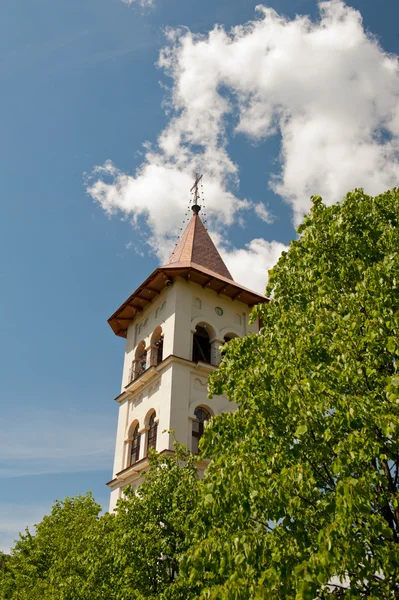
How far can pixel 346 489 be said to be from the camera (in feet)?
21.8

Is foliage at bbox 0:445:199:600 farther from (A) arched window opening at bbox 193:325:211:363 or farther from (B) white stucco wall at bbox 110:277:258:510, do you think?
(A) arched window opening at bbox 193:325:211:363

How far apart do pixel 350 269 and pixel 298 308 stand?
1.23 m

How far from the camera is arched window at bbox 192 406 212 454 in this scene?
21.9m

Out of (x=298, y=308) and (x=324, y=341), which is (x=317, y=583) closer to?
(x=324, y=341)

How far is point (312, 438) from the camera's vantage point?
843 centimetres

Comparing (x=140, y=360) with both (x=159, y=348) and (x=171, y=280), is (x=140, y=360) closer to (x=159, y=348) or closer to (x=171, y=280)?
(x=159, y=348)

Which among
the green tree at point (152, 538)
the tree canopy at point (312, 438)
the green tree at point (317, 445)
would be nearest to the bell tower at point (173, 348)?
the green tree at point (152, 538)

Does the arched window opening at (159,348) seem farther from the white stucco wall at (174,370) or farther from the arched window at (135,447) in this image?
the arched window at (135,447)

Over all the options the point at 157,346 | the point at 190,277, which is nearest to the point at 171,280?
the point at 190,277

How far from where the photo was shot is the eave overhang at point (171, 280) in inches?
1006

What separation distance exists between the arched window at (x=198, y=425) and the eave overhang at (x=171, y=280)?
20.3 ft

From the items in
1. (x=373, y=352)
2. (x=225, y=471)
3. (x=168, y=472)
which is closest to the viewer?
(x=225, y=471)

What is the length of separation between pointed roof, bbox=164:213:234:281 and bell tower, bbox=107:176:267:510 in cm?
7

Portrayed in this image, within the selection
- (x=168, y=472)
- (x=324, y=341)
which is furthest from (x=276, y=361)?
(x=168, y=472)
